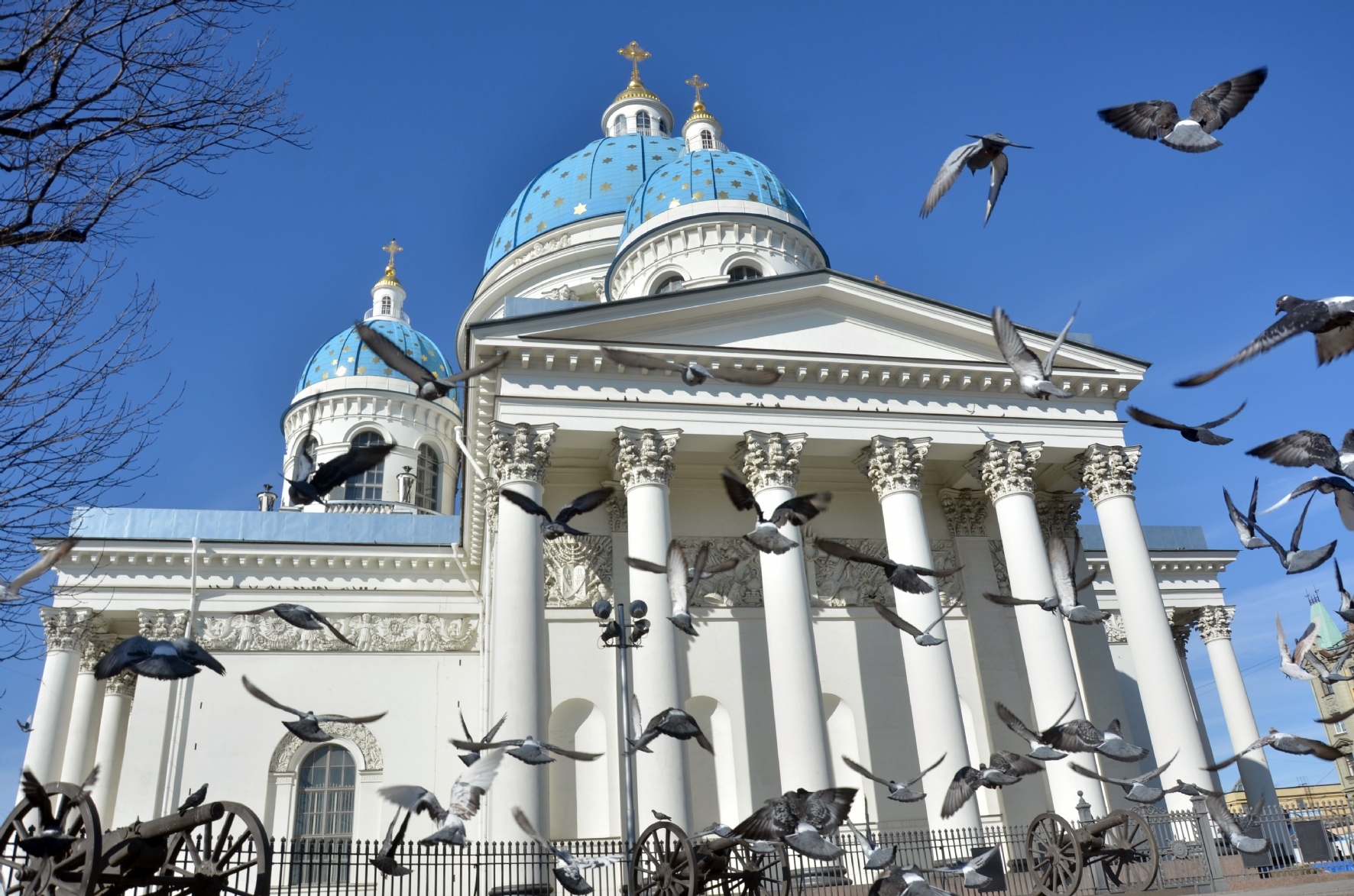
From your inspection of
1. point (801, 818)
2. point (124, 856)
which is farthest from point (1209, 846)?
point (124, 856)

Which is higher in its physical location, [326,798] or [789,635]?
[789,635]

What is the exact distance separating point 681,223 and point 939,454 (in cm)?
770

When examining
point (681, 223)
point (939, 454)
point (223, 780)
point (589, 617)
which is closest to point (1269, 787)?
point (939, 454)

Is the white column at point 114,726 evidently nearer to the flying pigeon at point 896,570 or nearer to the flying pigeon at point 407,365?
the flying pigeon at point 407,365

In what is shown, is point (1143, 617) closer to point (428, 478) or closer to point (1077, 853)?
point (1077, 853)

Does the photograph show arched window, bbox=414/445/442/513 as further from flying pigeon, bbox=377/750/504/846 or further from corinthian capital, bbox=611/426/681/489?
flying pigeon, bbox=377/750/504/846

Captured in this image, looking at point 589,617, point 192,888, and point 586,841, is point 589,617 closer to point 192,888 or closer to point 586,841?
point 586,841

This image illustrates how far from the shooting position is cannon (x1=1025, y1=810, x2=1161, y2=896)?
33.6 feet

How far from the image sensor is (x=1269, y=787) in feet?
76.4

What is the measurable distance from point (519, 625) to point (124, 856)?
7309 mm

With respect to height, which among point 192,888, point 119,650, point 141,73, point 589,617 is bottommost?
point 192,888

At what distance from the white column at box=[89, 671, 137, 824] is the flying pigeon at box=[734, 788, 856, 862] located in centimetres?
1649

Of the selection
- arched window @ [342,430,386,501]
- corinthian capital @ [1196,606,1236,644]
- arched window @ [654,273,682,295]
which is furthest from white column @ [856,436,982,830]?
arched window @ [342,430,386,501]

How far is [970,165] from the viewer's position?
8.73 m
